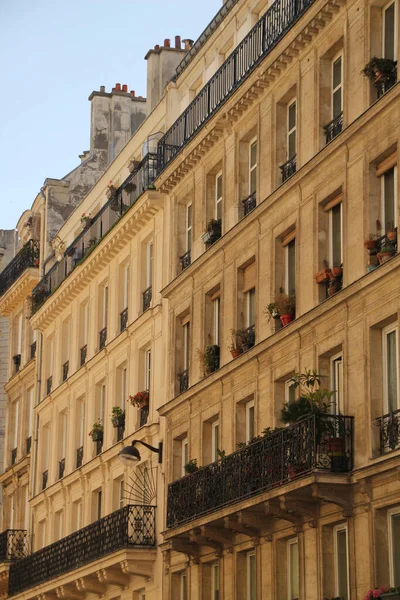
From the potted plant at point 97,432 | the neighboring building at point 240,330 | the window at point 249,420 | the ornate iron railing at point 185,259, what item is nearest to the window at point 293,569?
the neighboring building at point 240,330

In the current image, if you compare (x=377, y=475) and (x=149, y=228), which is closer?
(x=377, y=475)

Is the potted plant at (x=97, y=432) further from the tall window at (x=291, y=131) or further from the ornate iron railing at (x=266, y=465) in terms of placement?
the tall window at (x=291, y=131)

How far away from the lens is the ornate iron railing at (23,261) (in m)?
54.5

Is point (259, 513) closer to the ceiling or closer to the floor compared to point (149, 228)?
closer to the floor

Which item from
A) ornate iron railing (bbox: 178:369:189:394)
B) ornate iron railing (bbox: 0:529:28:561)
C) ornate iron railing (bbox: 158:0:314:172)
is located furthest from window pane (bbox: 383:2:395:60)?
ornate iron railing (bbox: 0:529:28:561)

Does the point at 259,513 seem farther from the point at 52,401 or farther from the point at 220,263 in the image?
the point at 52,401

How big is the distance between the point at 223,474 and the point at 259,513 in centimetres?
168

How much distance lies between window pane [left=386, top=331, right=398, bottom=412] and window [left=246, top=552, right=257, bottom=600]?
6325mm

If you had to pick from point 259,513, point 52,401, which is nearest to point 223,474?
point 259,513

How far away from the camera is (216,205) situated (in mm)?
35188

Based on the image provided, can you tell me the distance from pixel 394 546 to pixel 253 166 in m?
10.8

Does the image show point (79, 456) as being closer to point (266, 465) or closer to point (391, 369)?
point (266, 465)

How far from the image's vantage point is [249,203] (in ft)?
107

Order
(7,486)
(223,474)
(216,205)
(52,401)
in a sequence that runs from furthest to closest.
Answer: (7,486), (52,401), (216,205), (223,474)
